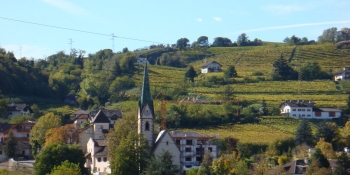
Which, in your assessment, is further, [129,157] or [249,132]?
[249,132]

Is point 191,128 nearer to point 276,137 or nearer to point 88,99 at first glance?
point 276,137

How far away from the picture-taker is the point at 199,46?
555ft

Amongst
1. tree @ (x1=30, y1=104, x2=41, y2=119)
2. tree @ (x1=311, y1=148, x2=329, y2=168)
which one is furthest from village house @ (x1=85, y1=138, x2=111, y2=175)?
tree @ (x1=30, y1=104, x2=41, y2=119)

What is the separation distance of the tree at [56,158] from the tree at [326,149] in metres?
25.2

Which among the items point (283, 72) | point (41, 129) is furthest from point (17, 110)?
point (283, 72)

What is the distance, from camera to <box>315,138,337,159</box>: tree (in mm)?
72062

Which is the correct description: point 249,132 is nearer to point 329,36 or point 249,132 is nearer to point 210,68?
point 210,68

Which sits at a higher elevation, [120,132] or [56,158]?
[120,132]

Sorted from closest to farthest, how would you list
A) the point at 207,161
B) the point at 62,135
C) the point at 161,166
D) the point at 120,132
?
the point at 161,166 < the point at 120,132 < the point at 207,161 < the point at 62,135

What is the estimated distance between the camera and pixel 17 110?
91.6 m

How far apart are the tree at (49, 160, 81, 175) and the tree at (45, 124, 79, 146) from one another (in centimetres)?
1478

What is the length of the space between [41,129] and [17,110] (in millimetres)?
17594

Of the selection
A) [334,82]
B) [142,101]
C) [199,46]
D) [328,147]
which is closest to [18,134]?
[142,101]

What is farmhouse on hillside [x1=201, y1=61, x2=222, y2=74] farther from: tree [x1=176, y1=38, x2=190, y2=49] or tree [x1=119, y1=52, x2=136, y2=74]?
tree [x1=176, y1=38, x2=190, y2=49]
